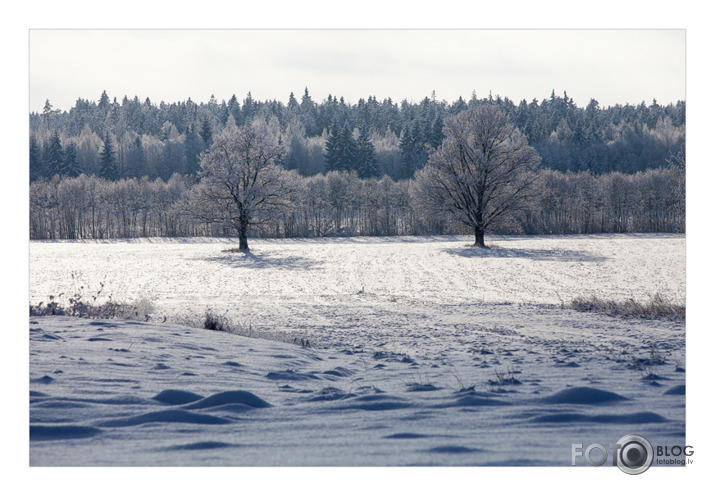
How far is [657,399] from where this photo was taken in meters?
5.40

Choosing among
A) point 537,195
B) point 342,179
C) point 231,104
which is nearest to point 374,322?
point 537,195

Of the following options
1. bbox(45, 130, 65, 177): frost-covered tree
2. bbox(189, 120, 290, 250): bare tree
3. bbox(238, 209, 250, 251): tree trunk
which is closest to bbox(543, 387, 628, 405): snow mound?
bbox(189, 120, 290, 250): bare tree

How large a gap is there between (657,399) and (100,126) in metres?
122

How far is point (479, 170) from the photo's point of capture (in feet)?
127

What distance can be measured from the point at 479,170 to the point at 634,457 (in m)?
35.7

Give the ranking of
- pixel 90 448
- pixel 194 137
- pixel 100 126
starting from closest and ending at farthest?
pixel 90 448, pixel 194 137, pixel 100 126

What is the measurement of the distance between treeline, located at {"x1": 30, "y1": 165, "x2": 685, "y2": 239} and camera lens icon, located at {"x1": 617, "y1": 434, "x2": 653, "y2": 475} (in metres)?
50.3

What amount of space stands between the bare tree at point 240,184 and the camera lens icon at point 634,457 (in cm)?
3537

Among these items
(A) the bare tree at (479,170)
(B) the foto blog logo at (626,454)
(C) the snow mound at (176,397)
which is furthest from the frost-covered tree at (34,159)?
(B) the foto blog logo at (626,454)

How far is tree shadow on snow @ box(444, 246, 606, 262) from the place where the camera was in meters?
33.6

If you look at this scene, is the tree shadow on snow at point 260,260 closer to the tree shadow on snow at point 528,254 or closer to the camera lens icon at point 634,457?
the tree shadow on snow at point 528,254

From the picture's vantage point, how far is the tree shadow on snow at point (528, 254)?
33.6 meters
